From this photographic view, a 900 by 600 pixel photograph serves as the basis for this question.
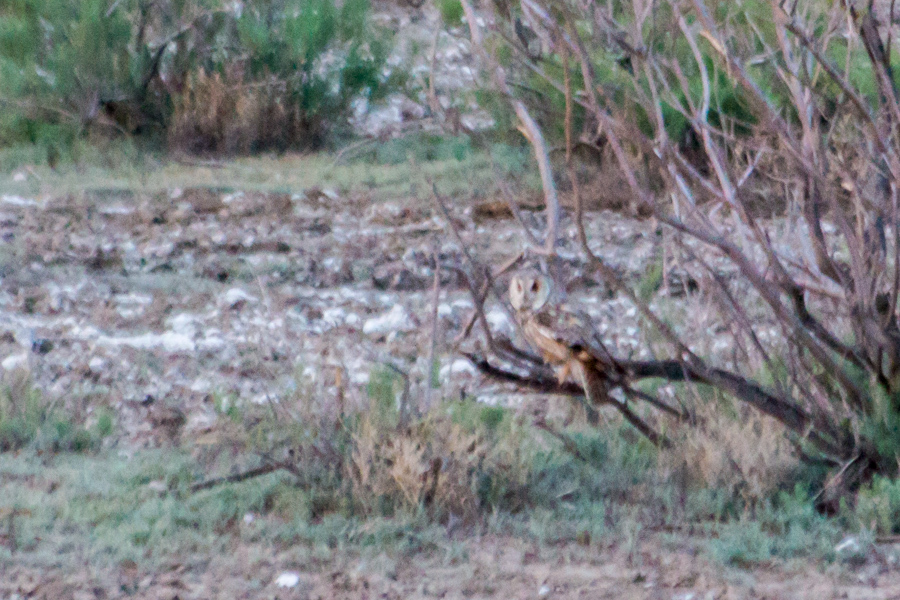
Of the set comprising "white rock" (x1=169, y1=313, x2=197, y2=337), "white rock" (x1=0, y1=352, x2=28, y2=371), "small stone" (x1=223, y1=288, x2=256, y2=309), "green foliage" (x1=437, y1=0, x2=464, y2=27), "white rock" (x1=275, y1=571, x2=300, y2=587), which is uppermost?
"green foliage" (x1=437, y1=0, x2=464, y2=27)

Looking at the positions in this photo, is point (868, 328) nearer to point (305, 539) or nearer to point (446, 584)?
point (446, 584)

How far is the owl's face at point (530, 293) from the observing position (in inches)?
98.9

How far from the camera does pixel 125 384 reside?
395 cm

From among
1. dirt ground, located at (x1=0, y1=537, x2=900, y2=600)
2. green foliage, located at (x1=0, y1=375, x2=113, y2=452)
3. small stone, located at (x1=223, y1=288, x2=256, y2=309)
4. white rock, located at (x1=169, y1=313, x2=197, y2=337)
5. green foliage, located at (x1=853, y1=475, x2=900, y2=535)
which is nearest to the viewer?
dirt ground, located at (x1=0, y1=537, x2=900, y2=600)

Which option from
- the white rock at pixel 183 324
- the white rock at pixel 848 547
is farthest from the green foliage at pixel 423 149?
the white rock at pixel 848 547

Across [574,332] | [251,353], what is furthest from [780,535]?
[251,353]

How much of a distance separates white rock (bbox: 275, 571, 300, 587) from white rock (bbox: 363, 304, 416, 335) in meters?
2.12

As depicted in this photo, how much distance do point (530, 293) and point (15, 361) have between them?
7.62 feet

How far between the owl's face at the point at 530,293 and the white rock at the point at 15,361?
6.88 feet

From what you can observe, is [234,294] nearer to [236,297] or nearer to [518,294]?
[236,297]

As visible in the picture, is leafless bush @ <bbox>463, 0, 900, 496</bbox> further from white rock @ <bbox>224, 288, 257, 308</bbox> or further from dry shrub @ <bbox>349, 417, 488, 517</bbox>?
white rock @ <bbox>224, 288, 257, 308</bbox>

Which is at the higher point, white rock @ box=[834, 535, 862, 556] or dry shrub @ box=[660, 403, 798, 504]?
dry shrub @ box=[660, 403, 798, 504]

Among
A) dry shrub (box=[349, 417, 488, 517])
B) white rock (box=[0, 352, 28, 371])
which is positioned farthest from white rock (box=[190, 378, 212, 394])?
dry shrub (box=[349, 417, 488, 517])

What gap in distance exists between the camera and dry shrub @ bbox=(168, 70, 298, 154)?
859cm
